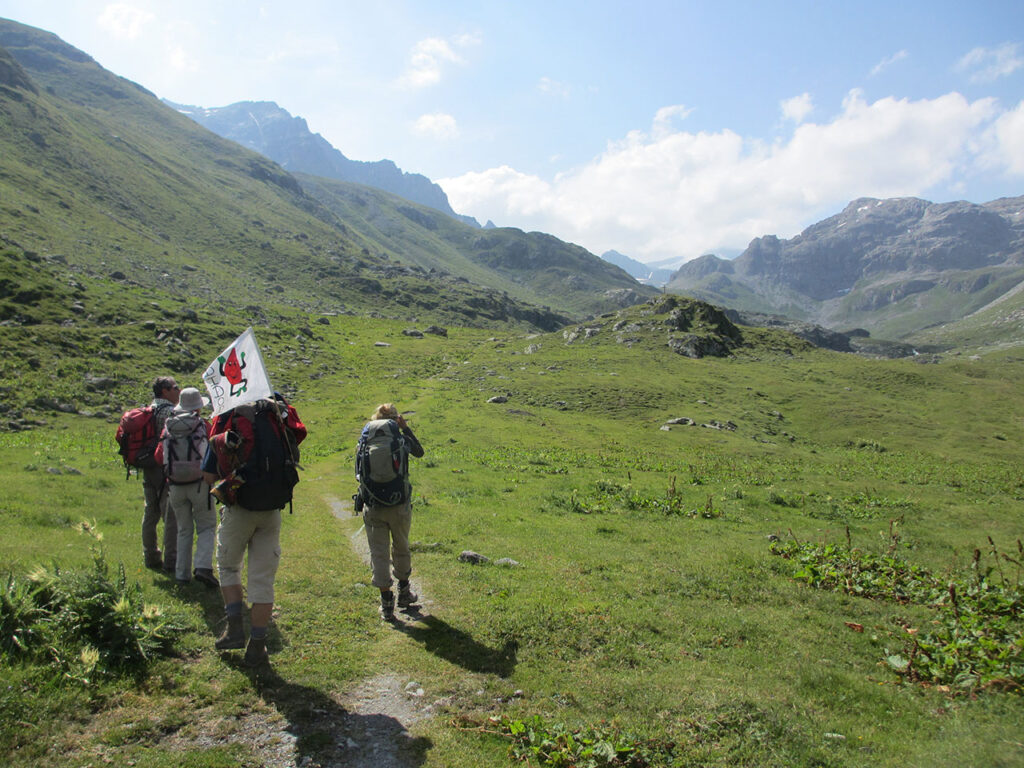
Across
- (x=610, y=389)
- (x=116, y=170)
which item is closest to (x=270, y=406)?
(x=610, y=389)

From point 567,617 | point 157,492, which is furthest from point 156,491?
point 567,617

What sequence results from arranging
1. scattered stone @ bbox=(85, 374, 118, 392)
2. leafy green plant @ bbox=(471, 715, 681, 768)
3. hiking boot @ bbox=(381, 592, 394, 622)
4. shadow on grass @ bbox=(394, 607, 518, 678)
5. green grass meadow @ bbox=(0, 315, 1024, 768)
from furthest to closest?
scattered stone @ bbox=(85, 374, 118, 392) → hiking boot @ bbox=(381, 592, 394, 622) → shadow on grass @ bbox=(394, 607, 518, 678) → green grass meadow @ bbox=(0, 315, 1024, 768) → leafy green plant @ bbox=(471, 715, 681, 768)

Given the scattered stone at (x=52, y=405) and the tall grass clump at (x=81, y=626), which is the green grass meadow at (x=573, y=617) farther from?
the scattered stone at (x=52, y=405)

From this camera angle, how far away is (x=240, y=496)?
7684mm

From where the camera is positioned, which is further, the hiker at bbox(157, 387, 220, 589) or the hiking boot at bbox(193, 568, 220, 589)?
the hiking boot at bbox(193, 568, 220, 589)

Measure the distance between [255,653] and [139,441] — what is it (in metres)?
6.02

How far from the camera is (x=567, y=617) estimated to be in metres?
9.93

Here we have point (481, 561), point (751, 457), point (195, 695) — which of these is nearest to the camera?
point (195, 695)

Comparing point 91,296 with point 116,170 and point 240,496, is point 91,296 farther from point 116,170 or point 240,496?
point 116,170

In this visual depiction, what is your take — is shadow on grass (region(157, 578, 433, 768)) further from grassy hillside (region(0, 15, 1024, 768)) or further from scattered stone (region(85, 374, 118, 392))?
scattered stone (region(85, 374, 118, 392))

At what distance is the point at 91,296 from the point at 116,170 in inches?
4510

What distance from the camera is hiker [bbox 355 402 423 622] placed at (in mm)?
9883

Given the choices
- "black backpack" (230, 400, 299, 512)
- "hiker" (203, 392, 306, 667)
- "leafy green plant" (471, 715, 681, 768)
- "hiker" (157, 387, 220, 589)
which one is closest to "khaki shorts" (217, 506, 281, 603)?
"hiker" (203, 392, 306, 667)

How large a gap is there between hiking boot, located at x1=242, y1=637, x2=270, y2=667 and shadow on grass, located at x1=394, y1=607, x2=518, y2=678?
8.41 feet
